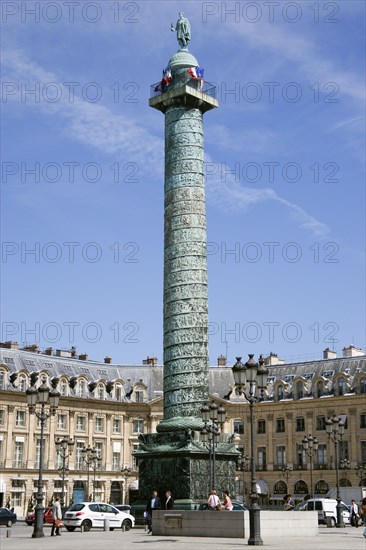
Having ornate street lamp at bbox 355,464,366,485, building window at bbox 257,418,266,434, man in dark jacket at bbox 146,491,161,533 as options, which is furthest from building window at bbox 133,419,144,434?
man in dark jacket at bbox 146,491,161,533

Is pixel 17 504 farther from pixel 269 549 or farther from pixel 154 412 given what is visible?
pixel 269 549

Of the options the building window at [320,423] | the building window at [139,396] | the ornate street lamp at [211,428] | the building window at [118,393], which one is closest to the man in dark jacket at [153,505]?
the ornate street lamp at [211,428]

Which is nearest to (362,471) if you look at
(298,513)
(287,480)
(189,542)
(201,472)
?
(287,480)

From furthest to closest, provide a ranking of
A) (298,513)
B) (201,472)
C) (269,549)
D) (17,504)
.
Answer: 1. (17,504)
2. (201,472)
3. (298,513)
4. (269,549)

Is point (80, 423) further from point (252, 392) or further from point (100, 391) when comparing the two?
point (252, 392)

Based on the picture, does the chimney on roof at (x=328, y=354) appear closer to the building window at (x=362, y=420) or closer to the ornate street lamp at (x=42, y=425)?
the building window at (x=362, y=420)

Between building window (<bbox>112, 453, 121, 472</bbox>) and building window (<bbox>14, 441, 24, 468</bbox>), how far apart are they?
25.8ft

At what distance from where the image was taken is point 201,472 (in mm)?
25641

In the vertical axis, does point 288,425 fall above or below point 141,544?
above

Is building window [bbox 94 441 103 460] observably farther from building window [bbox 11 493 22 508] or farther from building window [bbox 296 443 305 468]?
building window [bbox 296 443 305 468]

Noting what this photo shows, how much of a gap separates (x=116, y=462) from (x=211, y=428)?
35.8 meters

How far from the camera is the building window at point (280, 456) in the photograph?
58.0 meters

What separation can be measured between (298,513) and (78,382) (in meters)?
39.4

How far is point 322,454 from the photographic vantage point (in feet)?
183
